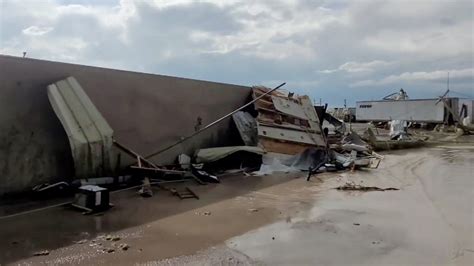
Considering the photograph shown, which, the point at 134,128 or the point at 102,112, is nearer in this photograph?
the point at 102,112

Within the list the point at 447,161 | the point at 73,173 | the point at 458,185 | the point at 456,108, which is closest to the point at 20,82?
the point at 73,173

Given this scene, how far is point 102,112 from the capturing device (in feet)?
28.9

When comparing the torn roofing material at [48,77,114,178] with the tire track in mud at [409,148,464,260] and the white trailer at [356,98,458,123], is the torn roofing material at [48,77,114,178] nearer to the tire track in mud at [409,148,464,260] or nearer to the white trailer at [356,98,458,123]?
the tire track in mud at [409,148,464,260]

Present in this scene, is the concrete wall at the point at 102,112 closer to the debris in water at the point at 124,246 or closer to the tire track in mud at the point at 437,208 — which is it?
the debris in water at the point at 124,246

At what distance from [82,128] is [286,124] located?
6.97m

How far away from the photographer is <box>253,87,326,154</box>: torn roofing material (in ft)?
40.4

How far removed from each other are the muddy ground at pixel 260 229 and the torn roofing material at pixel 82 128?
79 cm

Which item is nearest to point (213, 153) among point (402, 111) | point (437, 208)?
point (437, 208)

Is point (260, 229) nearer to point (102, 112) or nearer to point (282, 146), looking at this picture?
point (102, 112)

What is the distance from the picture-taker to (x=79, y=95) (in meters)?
7.88

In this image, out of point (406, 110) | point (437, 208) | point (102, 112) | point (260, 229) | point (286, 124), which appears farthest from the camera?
point (406, 110)

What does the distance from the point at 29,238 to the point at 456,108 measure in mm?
37419

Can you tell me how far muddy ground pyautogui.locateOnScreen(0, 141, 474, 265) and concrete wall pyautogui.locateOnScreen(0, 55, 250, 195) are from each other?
5.00 feet

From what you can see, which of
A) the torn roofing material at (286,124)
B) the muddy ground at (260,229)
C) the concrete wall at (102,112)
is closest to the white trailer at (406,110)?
the torn roofing material at (286,124)
